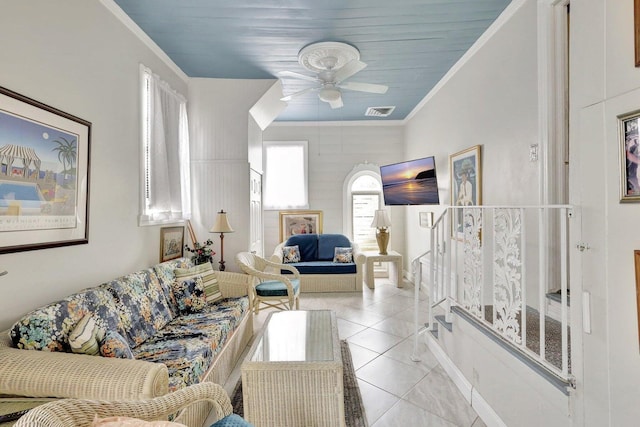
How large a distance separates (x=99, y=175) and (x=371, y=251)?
4.93m

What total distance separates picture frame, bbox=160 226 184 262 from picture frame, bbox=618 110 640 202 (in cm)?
369

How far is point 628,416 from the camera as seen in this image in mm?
1203

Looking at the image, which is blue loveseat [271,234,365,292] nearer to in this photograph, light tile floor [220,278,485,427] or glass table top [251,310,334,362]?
light tile floor [220,278,485,427]

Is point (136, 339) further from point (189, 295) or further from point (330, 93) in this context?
point (330, 93)

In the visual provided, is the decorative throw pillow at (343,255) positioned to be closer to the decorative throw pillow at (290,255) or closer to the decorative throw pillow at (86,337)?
the decorative throw pillow at (290,255)

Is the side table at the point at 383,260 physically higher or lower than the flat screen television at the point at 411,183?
lower

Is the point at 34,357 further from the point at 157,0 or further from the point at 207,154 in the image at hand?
the point at 207,154

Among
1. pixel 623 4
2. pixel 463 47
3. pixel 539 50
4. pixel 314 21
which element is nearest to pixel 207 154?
pixel 314 21

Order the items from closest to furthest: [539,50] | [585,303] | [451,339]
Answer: [585,303] < [539,50] < [451,339]

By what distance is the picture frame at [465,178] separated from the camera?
135 inches

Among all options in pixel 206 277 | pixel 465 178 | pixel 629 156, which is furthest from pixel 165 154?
pixel 629 156

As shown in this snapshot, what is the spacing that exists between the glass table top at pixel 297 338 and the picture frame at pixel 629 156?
65.5 inches

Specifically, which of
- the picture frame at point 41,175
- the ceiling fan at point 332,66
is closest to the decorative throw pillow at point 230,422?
the picture frame at point 41,175

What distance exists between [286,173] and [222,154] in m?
2.12
